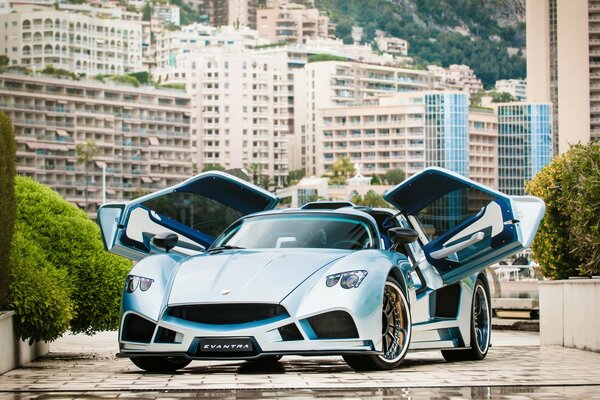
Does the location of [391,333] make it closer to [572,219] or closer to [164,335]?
[164,335]

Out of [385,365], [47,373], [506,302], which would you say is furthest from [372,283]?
[506,302]

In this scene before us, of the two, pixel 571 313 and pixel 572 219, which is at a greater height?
pixel 572 219

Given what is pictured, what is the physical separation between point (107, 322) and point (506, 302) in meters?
13.5

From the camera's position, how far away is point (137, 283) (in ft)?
36.0

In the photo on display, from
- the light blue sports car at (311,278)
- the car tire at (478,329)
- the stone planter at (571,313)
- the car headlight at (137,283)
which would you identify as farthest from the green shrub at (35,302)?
the stone planter at (571,313)

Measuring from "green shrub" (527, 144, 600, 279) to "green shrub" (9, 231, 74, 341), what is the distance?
595 cm

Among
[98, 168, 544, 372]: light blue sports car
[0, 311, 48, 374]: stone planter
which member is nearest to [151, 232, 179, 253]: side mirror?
[98, 168, 544, 372]: light blue sports car

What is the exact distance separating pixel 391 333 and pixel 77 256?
4245 millimetres

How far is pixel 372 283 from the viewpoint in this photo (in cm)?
1056

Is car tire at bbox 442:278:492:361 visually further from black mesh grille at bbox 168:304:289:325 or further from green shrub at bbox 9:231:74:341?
green shrub at bbox 9:231:74:341

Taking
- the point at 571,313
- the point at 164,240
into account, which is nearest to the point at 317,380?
the point at 164,240

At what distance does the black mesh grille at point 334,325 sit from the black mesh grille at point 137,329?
4.03 ft

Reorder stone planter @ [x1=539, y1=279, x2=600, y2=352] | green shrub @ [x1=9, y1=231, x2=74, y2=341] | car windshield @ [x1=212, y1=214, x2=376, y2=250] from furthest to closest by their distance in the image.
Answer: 1. stone planter @ [x1=539, y1=279, x2=600, y2=352]
2. green shrub @ [x1=9, y1=231, x2=74, y2=341]
3. car windshield @ [x1=212, y1=214, x2=376, y2=250]

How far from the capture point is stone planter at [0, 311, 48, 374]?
1184cm
